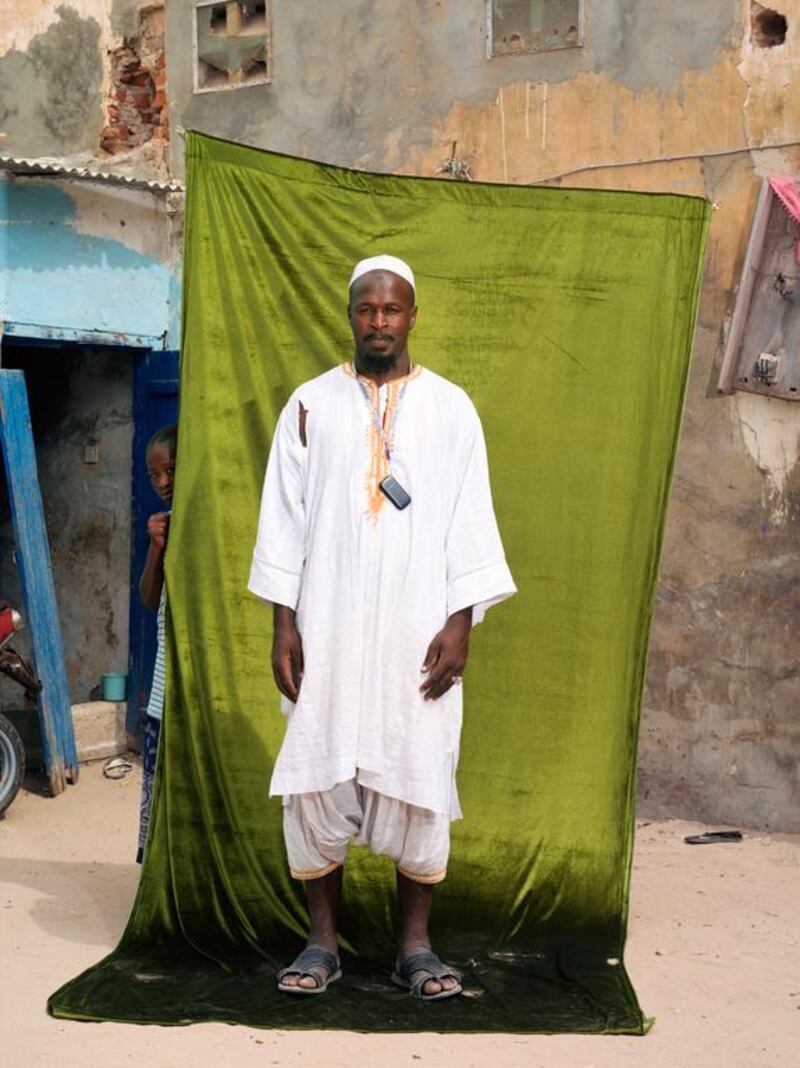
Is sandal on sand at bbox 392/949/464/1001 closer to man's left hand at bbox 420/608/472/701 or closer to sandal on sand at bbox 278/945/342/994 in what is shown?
sandal on sand at bbox 278/945/342/994

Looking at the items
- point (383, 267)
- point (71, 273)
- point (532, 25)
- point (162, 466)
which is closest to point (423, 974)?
point (162, 466)

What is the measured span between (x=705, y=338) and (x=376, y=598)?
277cm

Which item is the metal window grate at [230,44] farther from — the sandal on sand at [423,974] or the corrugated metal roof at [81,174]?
the sandal on sand at [423,974]

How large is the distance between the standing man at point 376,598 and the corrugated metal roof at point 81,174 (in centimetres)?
296

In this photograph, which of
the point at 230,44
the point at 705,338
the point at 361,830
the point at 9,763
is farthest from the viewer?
the point at 230,44

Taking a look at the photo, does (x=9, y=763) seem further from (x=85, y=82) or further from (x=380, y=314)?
(x=85, y=82)

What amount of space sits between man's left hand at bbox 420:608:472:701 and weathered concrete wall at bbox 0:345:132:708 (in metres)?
3.99

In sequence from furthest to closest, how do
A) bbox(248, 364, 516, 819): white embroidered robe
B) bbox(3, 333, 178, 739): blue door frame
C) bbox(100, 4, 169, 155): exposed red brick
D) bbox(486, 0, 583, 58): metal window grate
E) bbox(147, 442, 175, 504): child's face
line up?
bbox(100, 4, 169, 155): exposed red brick, bbox(3, 333, 178, 739): blue door frame, bbox(486, 0, 583, 58): metal window grate, bbox(147, 442, 175, 504): child's face, bbox(248, 364, 516, 819): white embroidered robe

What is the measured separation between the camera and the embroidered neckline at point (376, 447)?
4.04 metres

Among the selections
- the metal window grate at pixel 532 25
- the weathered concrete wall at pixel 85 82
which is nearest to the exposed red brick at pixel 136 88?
the weathered concrete wall at pixel 85 82

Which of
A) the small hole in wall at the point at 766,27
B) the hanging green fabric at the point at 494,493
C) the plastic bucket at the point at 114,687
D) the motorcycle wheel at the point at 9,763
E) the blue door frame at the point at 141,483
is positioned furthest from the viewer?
the plastic bucket at the point at 114,687

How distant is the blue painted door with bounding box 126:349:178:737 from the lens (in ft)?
24.7

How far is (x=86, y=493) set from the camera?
797 centimetres

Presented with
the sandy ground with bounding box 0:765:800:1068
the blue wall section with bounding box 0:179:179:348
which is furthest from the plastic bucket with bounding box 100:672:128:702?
the blue wall section with bounding box 0:179:179:348
